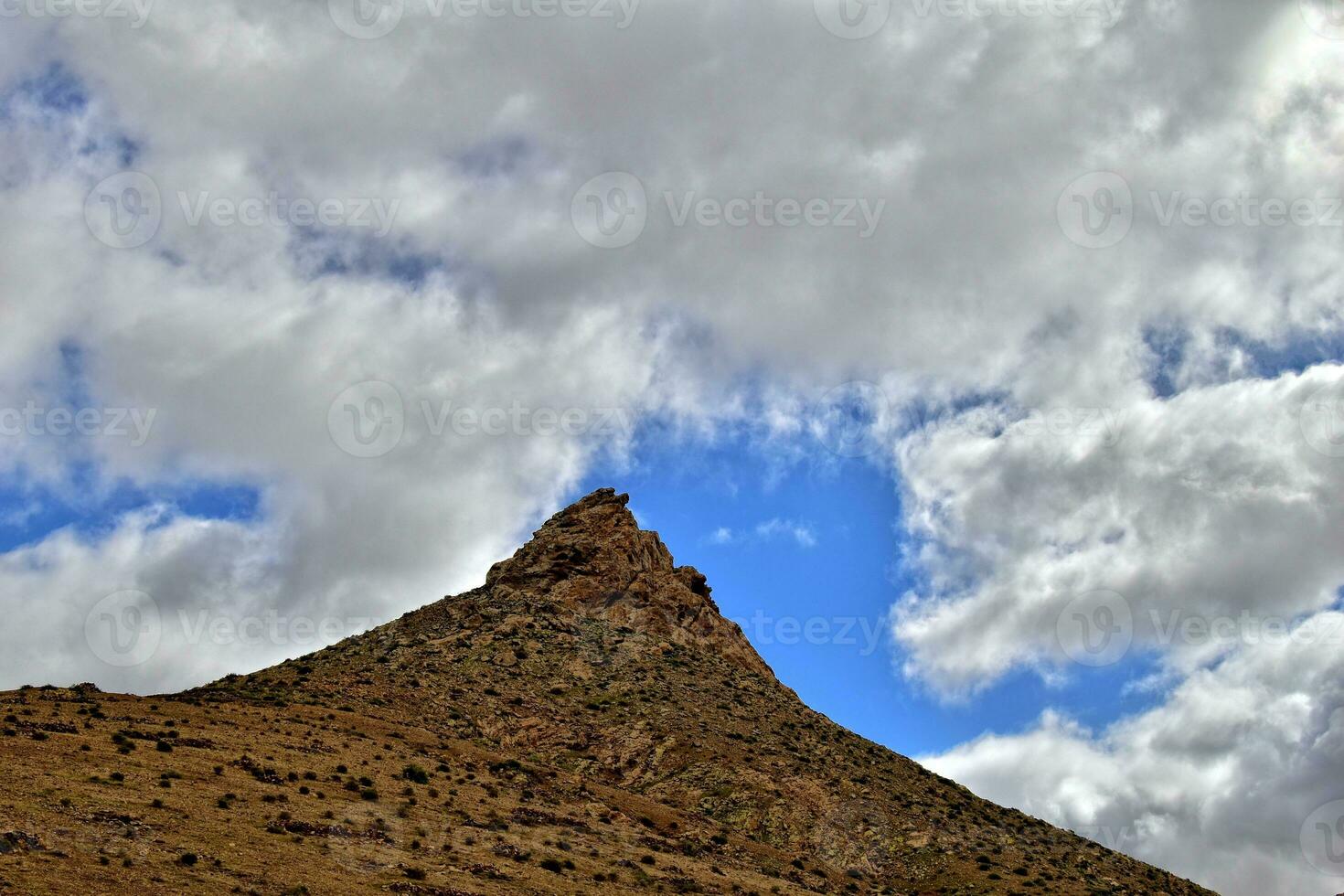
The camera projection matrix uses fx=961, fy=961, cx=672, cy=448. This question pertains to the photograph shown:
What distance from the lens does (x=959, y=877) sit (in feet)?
181

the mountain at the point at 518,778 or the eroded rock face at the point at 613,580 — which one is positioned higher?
the eroded rock face at the point at 613,580

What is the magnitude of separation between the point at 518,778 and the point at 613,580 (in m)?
36.4

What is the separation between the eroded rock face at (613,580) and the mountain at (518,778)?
1.01 feet

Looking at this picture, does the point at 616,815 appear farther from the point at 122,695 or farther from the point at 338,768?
the point at 122,695

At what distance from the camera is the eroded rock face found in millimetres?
87938

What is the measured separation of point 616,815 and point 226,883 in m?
24.7

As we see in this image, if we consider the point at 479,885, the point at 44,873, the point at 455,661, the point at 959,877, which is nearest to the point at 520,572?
the point at 455,661

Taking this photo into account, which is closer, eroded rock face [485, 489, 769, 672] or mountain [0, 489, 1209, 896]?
mountain [0, 489, 1209, 896]

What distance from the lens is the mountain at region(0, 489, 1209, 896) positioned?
35156 mm

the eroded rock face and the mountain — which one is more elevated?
the eroded rock face

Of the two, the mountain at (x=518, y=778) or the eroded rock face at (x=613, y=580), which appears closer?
the mountain at (x=518, y=778)

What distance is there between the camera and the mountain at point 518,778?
115 ft

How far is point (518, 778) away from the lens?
5456 centimetres

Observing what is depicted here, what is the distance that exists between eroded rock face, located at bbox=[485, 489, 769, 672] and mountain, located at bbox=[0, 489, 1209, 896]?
12.1 inches
